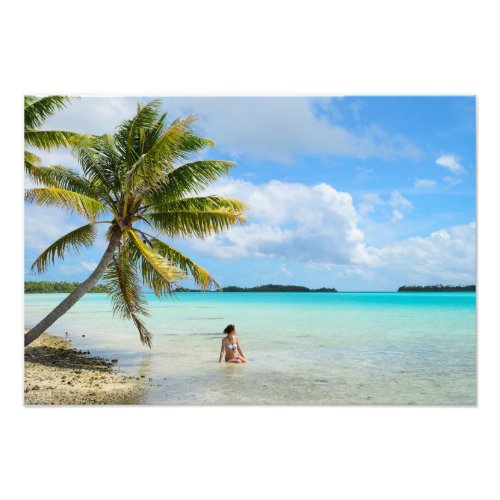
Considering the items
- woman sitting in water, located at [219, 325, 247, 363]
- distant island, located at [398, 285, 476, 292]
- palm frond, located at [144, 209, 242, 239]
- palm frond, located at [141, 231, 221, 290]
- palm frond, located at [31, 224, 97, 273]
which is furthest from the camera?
woman sitting in water, located at [219, 325, 247, 363]

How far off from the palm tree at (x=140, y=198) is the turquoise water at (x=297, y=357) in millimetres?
932

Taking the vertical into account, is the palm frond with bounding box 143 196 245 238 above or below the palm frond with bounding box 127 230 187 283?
above

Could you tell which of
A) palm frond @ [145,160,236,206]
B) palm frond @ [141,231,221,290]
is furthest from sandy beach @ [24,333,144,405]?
palm frond @ [145,160,236,206]

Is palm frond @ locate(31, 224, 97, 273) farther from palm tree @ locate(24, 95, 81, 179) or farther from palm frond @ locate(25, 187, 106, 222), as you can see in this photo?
palm tree @ locate(24, 95, 81, 179)

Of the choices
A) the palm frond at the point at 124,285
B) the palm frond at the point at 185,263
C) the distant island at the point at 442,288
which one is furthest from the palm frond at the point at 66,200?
the distant island at the point at 442,288

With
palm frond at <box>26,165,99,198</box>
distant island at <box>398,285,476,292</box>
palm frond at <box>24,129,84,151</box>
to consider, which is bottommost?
distant island at <box>398,285,476,292</box>

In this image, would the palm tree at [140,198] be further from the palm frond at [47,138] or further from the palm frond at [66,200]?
the palm frond at [47,138]

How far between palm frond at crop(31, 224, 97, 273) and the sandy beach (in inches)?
57.7

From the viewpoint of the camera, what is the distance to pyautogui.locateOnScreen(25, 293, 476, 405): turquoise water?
20.9 ft

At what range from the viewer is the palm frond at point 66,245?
7.12 meters

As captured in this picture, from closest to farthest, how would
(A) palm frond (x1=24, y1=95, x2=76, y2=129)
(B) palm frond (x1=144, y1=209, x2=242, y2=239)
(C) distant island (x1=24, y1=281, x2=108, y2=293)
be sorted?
(A) palm frond (x1=24, y1=95, x2=76, y2=129)
(B) palm frond (x1=144, y1=209, x2=242, y2=239)
(C) distant island (x1=24, y1=281, x2=108, y2=293)
